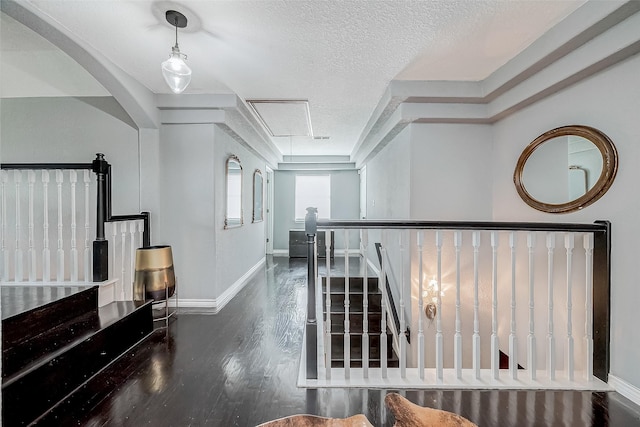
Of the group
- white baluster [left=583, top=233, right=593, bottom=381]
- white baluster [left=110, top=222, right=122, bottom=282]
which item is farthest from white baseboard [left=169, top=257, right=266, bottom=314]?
white baluster [left=583, top=233, right=593, bottom=381]

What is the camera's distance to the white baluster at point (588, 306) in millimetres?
1945

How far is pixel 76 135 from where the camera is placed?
3.32 metres

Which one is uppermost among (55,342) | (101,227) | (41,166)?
(41,166)

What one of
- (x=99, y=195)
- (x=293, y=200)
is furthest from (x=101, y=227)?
(x=293, y=200)

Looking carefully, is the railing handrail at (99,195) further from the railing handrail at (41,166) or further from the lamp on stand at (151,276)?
the lamp on stand at (151,276)

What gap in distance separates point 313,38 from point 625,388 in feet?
10.0

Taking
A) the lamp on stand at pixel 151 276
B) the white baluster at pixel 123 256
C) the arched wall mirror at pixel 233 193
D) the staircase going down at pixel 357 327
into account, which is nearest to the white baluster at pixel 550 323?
the staircase going down at pixel 357 327

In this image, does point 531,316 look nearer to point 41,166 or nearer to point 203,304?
point 203,304

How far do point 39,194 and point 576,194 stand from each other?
4916 mm

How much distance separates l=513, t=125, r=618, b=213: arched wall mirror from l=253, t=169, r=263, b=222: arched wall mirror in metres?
3.96

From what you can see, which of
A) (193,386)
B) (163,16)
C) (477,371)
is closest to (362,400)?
(477,371)

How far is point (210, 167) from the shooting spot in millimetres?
3484

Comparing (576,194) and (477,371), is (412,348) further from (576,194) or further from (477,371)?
(576,194)

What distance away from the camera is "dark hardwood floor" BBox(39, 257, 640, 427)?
1671 mm
